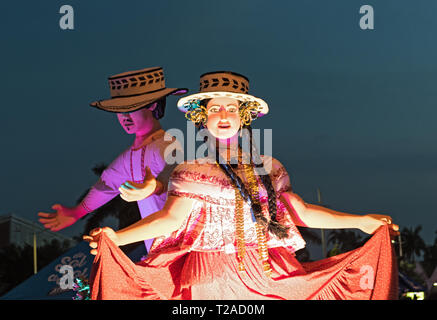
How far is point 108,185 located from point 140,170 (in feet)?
1.44

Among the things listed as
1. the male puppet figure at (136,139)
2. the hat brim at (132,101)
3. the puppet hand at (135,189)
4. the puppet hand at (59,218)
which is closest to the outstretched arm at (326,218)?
the puppet hand at (135,189)

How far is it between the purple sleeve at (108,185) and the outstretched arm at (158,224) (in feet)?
4.86

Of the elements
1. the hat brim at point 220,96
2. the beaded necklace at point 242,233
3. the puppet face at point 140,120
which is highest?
the hat brim at point 220,96

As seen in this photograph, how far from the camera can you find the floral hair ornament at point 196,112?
15.1 ft

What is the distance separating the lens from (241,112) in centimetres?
Answer: 464

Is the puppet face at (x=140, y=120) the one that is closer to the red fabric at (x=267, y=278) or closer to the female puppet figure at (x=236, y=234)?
the female puppet figure at (x=236, y=234)

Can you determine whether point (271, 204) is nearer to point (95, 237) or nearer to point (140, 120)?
point (95, 237)

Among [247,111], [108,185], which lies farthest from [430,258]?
[247,111]

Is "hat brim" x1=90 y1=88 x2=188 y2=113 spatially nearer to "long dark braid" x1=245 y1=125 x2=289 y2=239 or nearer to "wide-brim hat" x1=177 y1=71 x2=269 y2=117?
"wide-brim hat" x1=177 y1=71 x2=269 y2=117

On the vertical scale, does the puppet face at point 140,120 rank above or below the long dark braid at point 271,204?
above

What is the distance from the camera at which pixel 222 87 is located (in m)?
4.52

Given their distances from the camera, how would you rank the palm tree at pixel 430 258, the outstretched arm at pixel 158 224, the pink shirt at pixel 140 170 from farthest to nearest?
the palm tree at pixel 430 258, the pink shirt at pixel 140 170, the outstretched arm at pixel 158 224
